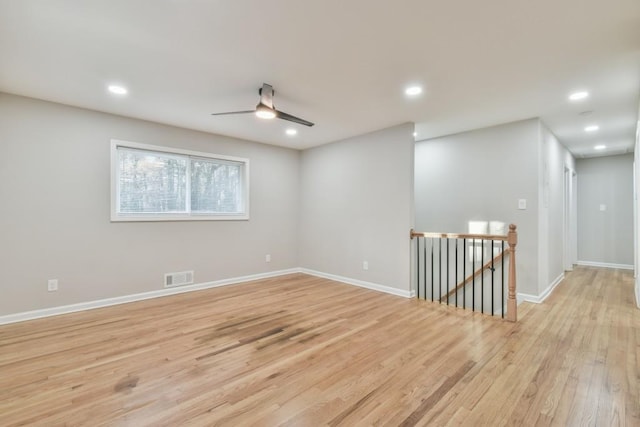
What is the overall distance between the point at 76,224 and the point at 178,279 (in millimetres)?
1495

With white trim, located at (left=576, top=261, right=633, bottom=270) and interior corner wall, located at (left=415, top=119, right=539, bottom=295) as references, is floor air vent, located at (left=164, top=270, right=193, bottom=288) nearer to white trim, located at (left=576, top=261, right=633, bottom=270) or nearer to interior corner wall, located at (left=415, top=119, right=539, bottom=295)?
interior corner wall, located at (left=415, top=119, right=539, bottom=295)

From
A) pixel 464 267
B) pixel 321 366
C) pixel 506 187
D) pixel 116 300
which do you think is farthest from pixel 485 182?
pixel 116 300

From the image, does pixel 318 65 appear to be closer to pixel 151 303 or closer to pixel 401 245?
pixel 401 245

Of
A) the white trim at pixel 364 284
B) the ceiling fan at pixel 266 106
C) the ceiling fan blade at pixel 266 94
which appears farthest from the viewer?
the white trim at pixel 364 284

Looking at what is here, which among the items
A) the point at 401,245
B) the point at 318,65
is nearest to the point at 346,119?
the point at 318,65

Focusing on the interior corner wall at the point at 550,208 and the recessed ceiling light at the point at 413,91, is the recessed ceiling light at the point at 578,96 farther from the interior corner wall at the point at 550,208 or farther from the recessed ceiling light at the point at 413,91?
the recessed ceiling light at the point at 413,91

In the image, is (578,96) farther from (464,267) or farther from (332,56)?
(332,56)

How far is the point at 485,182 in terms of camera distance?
15.1 ft

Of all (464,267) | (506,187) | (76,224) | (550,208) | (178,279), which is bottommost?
(178,279)

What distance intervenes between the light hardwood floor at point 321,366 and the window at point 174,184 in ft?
4.58

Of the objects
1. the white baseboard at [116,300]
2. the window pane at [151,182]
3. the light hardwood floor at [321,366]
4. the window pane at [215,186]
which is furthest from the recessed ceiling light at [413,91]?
the white baseboard at [116,300]

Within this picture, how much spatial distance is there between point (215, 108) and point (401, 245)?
320cm

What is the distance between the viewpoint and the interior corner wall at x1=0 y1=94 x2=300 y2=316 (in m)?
3.38

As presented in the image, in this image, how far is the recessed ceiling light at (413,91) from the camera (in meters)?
3.16
